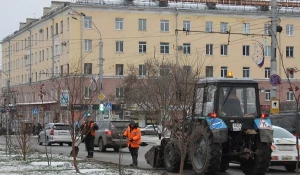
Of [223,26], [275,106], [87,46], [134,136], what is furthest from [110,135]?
[223,26]

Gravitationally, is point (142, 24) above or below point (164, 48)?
above

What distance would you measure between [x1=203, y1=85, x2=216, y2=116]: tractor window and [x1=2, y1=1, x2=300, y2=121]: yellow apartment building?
49160 millimetres

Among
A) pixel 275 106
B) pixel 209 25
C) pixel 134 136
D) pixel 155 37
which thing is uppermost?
pixel 209 25

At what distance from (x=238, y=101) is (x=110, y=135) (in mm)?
14651

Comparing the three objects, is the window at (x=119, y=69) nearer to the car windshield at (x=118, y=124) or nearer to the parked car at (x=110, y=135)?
the parked car at (x=110, y=135)

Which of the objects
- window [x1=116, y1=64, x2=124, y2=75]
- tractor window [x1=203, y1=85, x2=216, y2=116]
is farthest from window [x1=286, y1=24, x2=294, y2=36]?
tractor window [x1=203, y1=85, x2=216, y2=116]

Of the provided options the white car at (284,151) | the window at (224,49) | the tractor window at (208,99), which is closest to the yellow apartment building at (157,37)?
the window at (224,49)

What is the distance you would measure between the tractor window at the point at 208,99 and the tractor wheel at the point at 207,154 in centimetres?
53

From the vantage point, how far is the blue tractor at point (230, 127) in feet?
53.7

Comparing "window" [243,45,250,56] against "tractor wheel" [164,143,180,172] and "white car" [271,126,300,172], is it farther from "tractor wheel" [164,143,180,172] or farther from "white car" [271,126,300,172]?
"tractor wheel" [164,143,180,172]

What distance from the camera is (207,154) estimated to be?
16.4m

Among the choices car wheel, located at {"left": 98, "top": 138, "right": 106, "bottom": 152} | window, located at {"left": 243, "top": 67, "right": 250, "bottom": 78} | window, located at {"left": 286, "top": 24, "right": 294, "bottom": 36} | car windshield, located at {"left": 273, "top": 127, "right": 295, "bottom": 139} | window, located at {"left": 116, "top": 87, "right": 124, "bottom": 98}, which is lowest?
car wheel, located at {"left": 98, "top": 138, "right": 106, "bottom": 152}

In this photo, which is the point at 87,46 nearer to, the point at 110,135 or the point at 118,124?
the point at 118,124

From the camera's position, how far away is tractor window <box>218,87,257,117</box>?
16.7 metres
